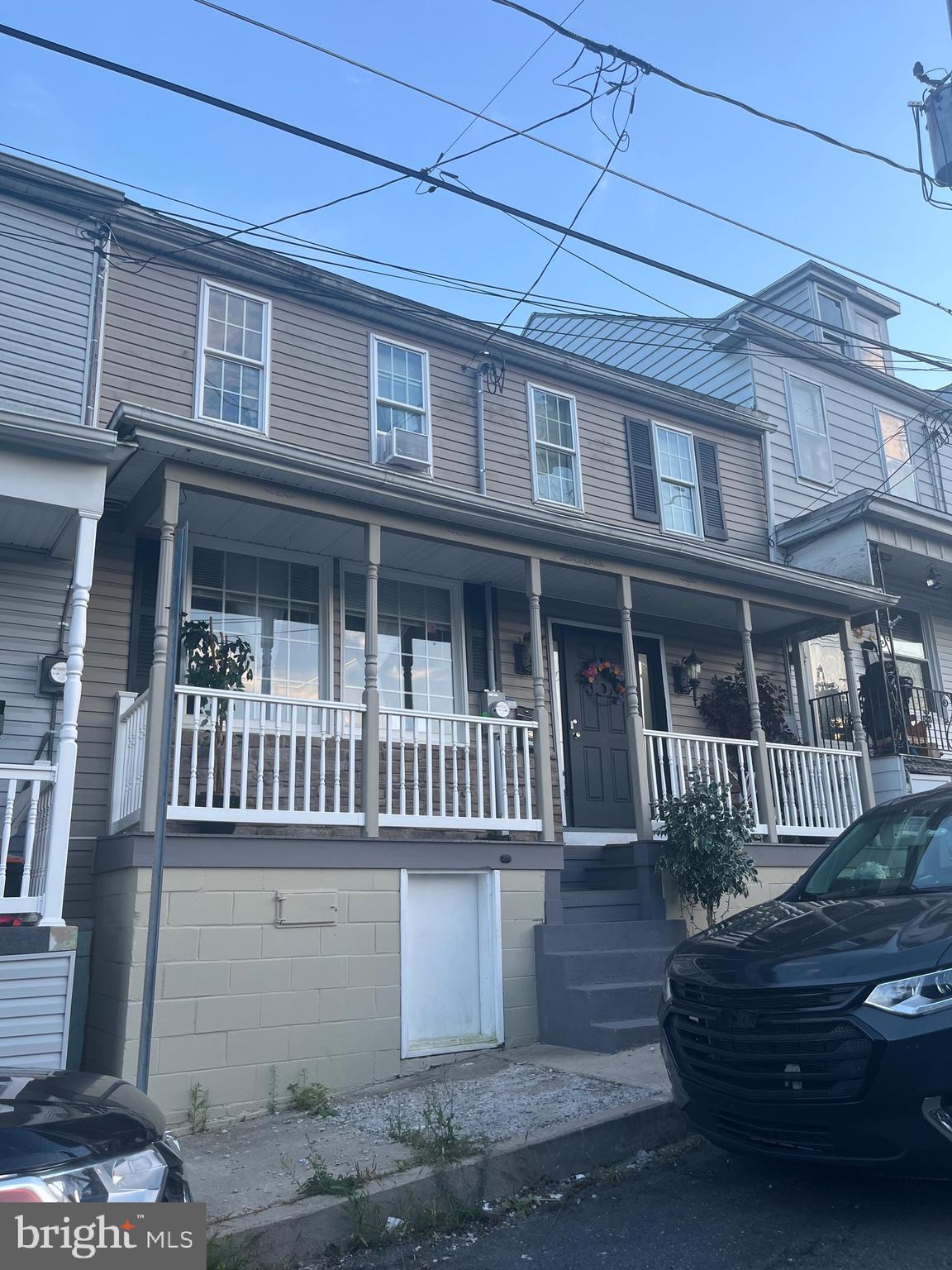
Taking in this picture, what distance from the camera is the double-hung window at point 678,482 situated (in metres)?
12.9

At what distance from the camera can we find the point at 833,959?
13.2ft

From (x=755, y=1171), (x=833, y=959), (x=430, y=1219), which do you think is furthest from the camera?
(x=755, y=1171)

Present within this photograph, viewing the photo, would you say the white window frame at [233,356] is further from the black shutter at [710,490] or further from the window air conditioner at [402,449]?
the black shutter at [710,490]

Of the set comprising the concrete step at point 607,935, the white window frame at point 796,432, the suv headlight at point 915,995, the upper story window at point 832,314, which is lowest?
the suv headlight at point 915,995

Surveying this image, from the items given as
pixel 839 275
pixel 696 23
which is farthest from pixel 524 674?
pixel 839 275

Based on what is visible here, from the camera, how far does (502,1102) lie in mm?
6000

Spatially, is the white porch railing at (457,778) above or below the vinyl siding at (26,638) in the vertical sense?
below

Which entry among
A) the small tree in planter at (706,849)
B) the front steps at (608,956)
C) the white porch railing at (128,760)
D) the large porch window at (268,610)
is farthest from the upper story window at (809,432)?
the white porch railing at (128,760)

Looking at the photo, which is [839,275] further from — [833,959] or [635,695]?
[833,959]

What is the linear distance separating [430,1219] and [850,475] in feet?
42.5

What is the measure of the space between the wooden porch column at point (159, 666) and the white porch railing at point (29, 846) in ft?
1.93

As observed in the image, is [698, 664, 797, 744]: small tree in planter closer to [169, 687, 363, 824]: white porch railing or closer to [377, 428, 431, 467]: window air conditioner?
[377, 428, 431, 467]: window air conditioner

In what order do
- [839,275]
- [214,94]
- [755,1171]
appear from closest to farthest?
[755,1171] < [214,94] < [839,275]

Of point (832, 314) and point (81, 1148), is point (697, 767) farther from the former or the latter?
point (832, 314)
